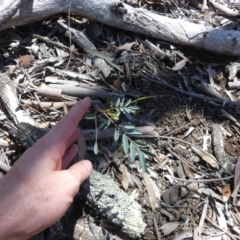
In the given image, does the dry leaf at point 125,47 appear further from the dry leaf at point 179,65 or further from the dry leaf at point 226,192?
the dry leaf at point 226,192

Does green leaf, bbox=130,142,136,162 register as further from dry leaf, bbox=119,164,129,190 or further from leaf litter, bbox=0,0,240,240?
dry leaf, bbox=119,164,129,190

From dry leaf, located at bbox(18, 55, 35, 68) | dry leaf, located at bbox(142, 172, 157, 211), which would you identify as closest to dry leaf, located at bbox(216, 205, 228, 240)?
dry leaf, located at bbox(142, 172, 157, 211)

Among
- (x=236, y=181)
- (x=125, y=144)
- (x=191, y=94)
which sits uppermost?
(x=125, y=144)

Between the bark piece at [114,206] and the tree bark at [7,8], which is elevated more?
the tree bark at [7,8]

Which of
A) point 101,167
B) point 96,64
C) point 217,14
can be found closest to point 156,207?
point 101,167

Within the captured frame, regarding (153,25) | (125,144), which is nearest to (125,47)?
(153,25)

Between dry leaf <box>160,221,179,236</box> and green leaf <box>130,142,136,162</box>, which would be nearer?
green leaf <box>130,142,136,162</box>

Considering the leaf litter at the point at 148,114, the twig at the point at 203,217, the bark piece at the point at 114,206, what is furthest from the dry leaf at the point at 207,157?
the bark piece at the point at 114,206

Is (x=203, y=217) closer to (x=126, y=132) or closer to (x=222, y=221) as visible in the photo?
(x=222, y=221)
